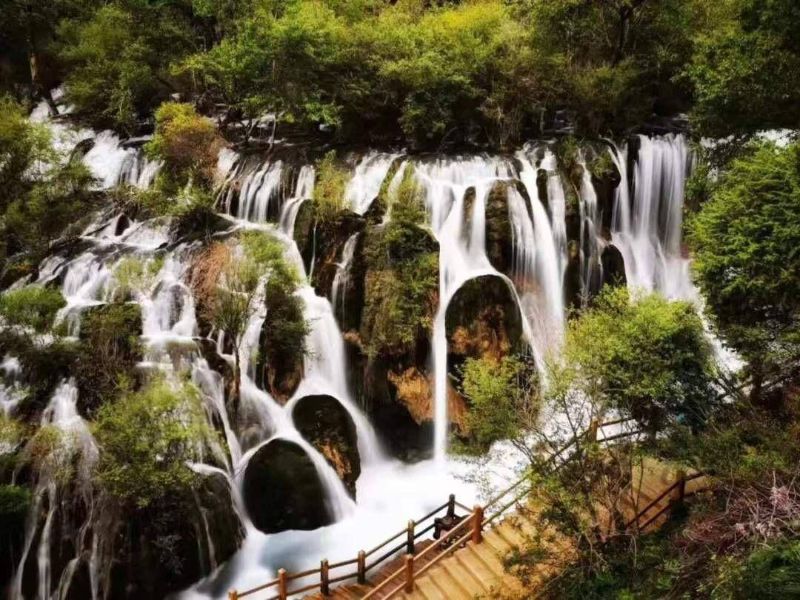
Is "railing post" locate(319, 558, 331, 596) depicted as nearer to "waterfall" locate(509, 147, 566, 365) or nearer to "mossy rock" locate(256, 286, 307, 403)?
"mossy rock" locate(256, 286, 307, 403)

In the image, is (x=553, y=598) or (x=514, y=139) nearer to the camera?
(x=553, y=598)

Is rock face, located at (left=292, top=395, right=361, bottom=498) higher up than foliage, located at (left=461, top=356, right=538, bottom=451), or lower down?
lower down

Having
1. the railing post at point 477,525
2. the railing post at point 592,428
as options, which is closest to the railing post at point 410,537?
the railing post at point 477,525

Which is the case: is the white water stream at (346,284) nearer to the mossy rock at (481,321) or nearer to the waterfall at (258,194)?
the waterfall at (258,194)

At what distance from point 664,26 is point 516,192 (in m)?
8.99

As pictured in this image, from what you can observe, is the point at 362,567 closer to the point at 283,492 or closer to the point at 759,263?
the point at 283,492

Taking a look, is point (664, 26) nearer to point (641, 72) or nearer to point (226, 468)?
point (641, 72)

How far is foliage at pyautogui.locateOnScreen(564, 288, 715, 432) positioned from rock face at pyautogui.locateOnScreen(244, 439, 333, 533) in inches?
274

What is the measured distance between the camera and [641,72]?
1877cm

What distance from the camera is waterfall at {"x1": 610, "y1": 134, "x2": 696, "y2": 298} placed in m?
18.3

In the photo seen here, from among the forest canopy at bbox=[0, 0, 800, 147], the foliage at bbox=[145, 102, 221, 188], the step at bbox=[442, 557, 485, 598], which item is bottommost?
the step at bbox=[442, 557, 485, 598]

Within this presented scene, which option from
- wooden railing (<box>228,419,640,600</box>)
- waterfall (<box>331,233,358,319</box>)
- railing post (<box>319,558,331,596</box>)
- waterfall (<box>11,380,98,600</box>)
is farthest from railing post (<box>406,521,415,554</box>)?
waterfall (<box>11,380,98,600</box>)

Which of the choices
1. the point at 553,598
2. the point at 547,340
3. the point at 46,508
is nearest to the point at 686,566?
the point at 553,598

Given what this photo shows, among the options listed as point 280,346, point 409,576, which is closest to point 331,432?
point 280,346
